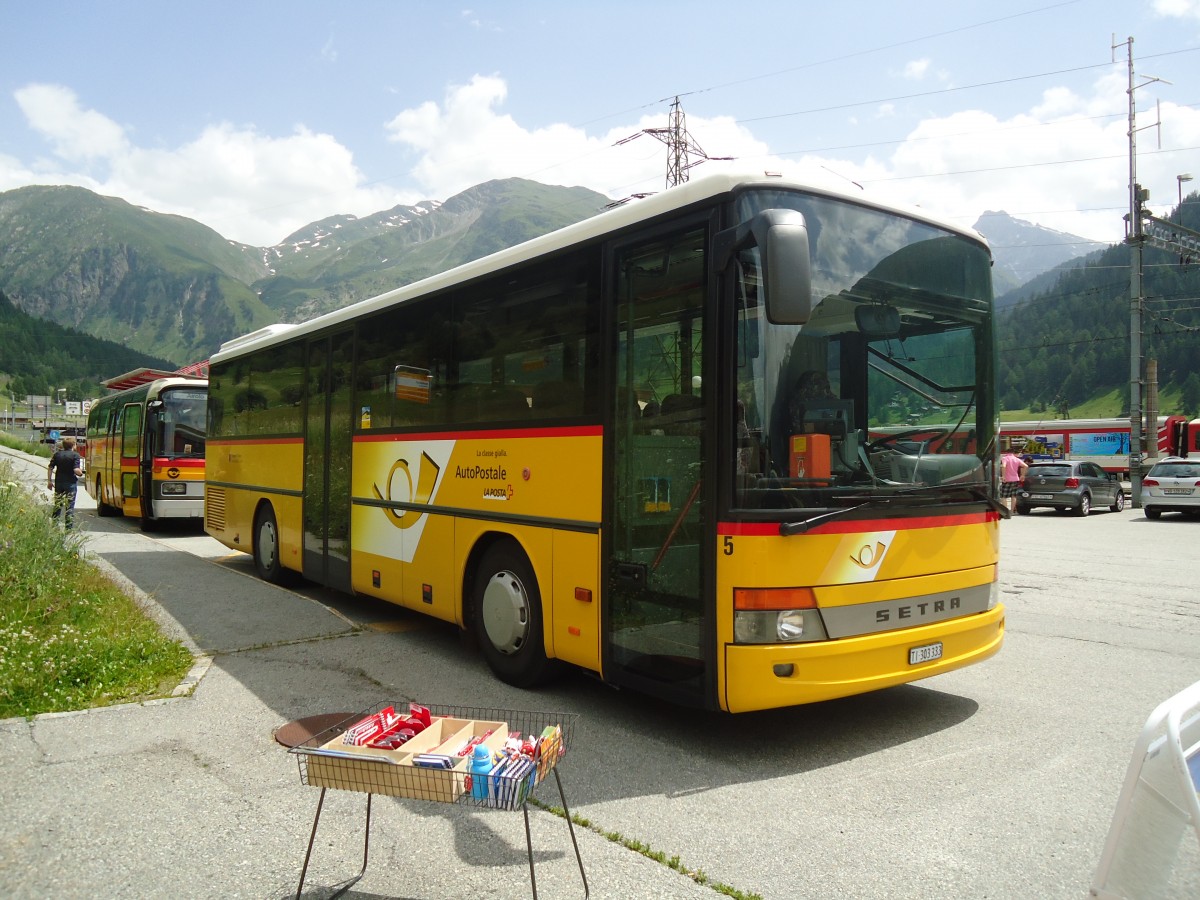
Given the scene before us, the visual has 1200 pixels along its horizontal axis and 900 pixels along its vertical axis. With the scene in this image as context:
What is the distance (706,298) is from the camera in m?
5.03

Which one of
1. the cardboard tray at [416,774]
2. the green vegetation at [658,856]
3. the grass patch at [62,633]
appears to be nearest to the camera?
the cardboard tray at [416,774]

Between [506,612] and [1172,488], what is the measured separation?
2421cm

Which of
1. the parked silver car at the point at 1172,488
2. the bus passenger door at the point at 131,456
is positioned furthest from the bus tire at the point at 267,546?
the parked silver car at the point at 1172,488

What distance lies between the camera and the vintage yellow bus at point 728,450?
4836 millimetres

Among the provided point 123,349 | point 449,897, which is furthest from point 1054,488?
point 123,349

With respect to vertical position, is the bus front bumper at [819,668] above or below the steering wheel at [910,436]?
below

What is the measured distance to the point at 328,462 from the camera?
31.6ft

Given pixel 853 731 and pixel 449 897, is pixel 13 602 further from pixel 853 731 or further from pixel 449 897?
pixel 853 731

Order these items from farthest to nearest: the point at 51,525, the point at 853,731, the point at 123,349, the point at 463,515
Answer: the point at 123,349, the point at 51,525, the point at 463,515, the point at 853,731

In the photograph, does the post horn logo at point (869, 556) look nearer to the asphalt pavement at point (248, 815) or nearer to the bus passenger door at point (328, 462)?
the asphalt pavement at point (248, 815)

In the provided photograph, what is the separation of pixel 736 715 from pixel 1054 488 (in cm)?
2394

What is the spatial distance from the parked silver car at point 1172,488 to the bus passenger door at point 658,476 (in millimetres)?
24258

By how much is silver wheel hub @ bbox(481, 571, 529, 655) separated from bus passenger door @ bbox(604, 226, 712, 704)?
104cm

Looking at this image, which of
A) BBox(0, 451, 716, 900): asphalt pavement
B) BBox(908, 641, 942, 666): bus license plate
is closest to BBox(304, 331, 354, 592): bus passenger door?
BBox(0, 451, 716, 900): asphalt pavement
